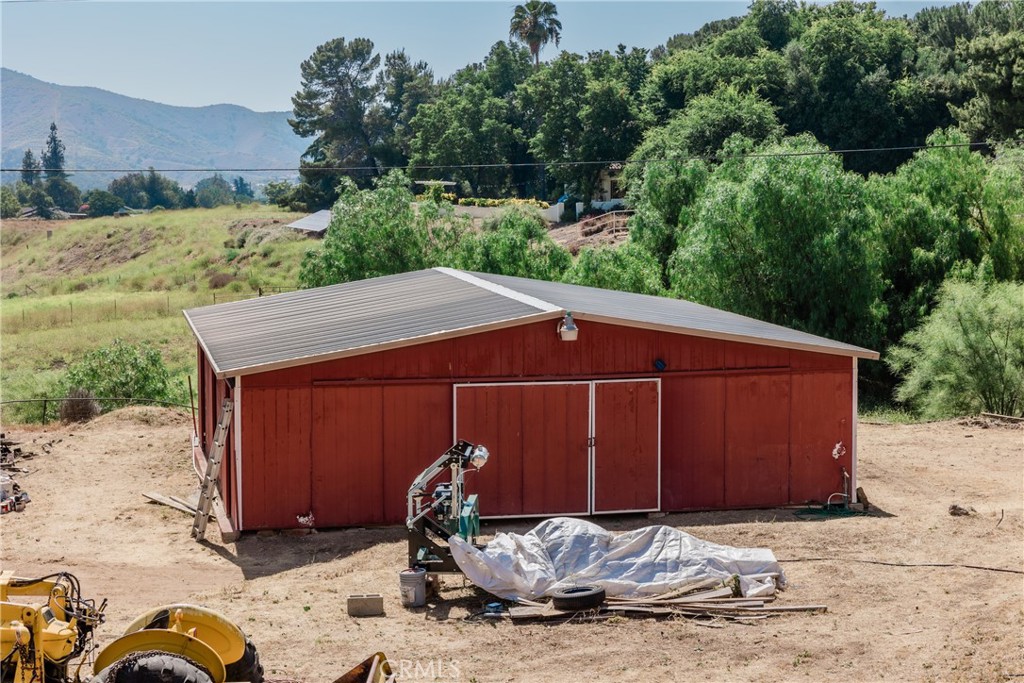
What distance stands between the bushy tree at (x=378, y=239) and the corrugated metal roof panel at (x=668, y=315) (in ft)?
35.7

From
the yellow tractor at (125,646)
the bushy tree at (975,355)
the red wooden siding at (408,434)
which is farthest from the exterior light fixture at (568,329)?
the bushy tree at (975,355)


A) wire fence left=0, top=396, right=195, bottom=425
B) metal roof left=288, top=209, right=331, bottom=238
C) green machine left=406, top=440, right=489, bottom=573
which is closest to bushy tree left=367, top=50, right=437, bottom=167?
metal roof left=288, top=209, right=331, bottom=238

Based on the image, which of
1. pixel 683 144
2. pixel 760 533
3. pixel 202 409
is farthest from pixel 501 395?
pixel 683 144

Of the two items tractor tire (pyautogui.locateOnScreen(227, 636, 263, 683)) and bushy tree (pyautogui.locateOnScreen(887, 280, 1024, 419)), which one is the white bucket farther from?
bushy tree (pyautogui.locateOnScreen(887, 280, 1024, 419))

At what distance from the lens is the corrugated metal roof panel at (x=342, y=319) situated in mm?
16094

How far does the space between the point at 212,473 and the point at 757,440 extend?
26.6 ft

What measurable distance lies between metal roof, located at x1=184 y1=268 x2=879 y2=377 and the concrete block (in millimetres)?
4332

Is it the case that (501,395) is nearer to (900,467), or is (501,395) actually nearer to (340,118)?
(900,467)

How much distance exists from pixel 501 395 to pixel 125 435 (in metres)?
10.9

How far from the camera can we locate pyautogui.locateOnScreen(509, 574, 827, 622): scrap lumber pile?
12.0 meters

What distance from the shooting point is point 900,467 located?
67.9 ft

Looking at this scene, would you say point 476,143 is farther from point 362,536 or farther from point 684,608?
point 684,608

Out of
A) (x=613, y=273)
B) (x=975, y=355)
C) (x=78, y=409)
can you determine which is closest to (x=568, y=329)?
(x=78, y=409)

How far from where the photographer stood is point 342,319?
19.0 metres
